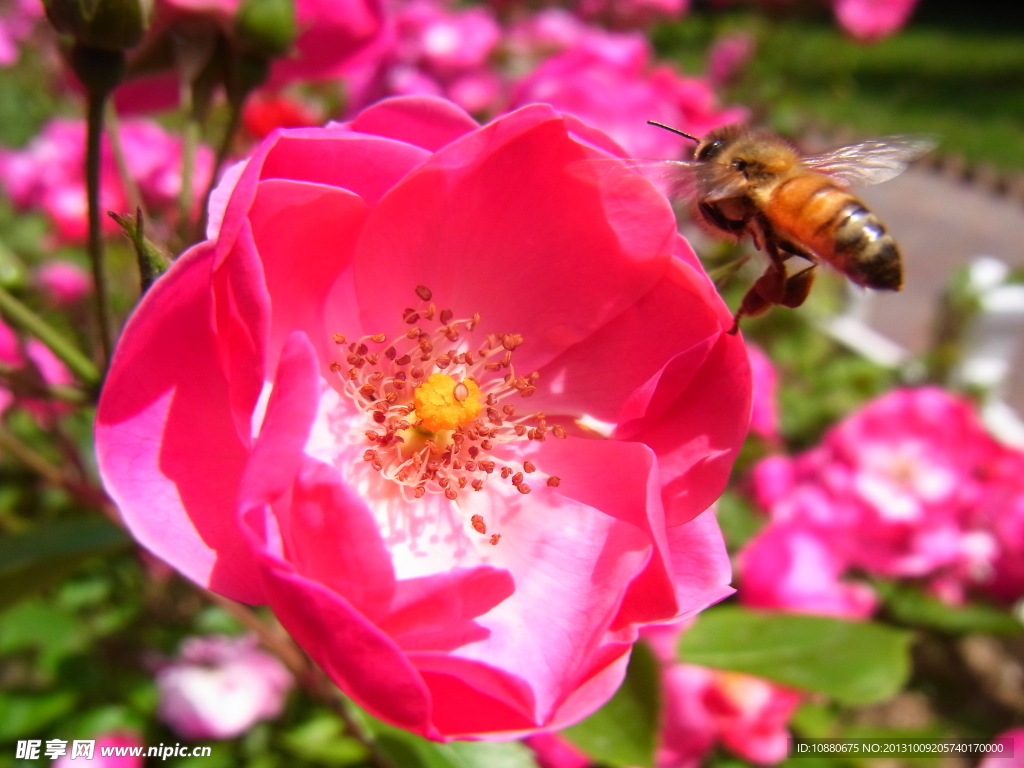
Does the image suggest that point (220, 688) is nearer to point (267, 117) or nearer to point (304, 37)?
point (304, 37)

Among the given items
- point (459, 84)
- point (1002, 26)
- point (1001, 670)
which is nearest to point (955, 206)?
point (1001, 670)

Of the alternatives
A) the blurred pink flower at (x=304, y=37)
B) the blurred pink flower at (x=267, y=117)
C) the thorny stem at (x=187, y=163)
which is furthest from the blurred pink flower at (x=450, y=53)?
the thorny stem at (x=187, y=163)

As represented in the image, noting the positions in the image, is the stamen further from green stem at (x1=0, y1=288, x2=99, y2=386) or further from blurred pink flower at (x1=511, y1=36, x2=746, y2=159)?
blurred pink flower at (x1=511, y1=36, x2=746, y2=159)

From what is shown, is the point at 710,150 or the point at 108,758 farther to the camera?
the point at 108,758

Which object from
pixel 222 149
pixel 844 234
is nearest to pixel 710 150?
pixel 844 234

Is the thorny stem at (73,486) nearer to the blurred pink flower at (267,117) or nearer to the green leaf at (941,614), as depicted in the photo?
the blurred pink flower at (267,117)
